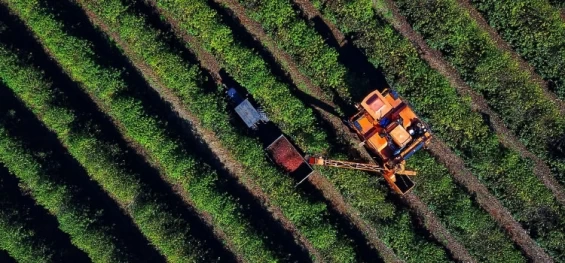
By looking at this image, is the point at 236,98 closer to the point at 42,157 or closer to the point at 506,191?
the point at 42,157

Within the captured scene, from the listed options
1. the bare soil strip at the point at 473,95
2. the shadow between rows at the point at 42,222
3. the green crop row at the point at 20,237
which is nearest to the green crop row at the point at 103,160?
the shadow between rows at the point at 42,222

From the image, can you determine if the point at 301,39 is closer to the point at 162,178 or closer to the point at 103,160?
the point at 162,178

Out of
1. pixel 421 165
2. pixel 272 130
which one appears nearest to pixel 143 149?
pixel 272 130

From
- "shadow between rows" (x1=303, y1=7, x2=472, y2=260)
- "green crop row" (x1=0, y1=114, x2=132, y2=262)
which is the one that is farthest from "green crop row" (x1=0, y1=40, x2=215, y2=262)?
"shadow between rows" (x1=303, y1=7, x2=472, y2=260)

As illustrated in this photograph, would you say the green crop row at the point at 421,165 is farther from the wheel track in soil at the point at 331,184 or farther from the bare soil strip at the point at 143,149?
the bare soil strip at the point at 143,149

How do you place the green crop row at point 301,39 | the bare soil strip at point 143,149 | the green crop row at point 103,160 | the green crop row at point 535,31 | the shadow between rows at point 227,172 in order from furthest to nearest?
the bare soil strip at point 143,149 → the shadow between rows at point 227,172 → the green crop row at point 103,160 → the green crop row at point 301,39 → the green crop row at point 535,31

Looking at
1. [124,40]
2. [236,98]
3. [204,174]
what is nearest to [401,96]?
[236,98]

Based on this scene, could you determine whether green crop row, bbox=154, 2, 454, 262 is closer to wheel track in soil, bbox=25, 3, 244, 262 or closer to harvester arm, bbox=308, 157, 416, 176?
harvester arm, bbox=308, 157, 416, 176
